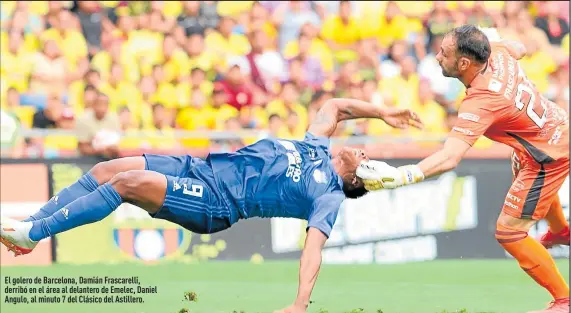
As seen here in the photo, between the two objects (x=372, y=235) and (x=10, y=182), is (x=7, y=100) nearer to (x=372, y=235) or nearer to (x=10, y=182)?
(x=10, y=182)

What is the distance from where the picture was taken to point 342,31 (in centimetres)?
1756

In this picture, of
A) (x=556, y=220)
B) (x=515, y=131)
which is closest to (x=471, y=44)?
(x=515, y=131)

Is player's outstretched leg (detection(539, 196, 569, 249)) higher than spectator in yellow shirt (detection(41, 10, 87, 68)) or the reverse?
the reverse

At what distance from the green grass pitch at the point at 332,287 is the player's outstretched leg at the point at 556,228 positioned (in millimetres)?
614

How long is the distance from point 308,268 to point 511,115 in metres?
2.35

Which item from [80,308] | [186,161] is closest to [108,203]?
[186,161]

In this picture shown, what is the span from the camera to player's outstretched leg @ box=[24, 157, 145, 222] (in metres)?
8.73

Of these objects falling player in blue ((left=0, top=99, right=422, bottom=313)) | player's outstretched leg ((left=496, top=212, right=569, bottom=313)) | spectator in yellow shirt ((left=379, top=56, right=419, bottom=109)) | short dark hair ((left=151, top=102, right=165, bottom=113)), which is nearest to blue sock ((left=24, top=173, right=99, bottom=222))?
falling player in blue ((left=0, top=99, right=422, bottom=313))

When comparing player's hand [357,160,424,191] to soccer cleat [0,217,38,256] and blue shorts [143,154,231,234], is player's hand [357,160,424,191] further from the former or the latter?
soccer cleat [0,217,38,256]

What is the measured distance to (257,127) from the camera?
52.2ft

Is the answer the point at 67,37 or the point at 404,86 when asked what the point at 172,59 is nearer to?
the point at 67,37

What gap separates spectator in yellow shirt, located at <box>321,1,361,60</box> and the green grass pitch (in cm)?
477

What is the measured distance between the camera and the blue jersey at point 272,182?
875 cm

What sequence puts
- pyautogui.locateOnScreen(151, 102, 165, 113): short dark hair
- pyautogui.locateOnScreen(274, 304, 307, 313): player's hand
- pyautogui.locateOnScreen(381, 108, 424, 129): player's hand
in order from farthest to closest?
1. pyautogui.locateOnScreen(151, 102, 165, 113): short dark hair
2. pyautogui.locateOnScreen(381, 108, 424, 129): player's hand
3. pyautogui.locateOnScreen(274, 304, 307, 313): player's hand
